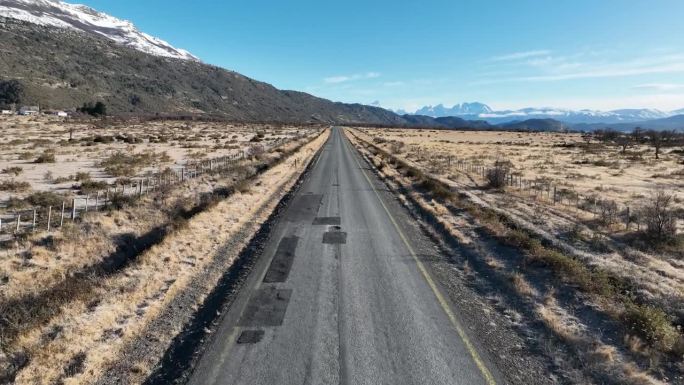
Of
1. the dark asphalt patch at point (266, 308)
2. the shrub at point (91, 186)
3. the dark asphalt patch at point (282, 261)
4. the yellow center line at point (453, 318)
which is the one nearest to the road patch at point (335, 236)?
the dark asphalt patch at point (282, 261)

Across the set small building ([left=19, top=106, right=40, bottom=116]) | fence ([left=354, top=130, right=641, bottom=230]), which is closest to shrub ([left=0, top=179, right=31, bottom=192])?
fence ([left=354, top=130, right=641, bottom=230])

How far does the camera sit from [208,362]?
7.78m

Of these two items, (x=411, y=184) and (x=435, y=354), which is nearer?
(x=435, y=354)

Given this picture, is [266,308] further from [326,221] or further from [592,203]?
[592,203]

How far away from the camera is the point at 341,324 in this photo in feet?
30.8

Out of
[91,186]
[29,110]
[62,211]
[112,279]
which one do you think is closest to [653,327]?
[112,279]

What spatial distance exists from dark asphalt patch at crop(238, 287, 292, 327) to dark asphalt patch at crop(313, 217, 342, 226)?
7.88 meters

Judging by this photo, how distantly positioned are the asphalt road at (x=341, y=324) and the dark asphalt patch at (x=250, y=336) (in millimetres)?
21

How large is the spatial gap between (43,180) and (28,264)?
1793 cm

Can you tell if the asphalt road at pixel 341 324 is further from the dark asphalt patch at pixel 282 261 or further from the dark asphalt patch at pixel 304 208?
the dark asphalt patch at pixel 304 208

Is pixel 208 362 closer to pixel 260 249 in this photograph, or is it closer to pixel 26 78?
pixel 260 249

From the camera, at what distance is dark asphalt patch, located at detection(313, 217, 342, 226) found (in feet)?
62.7

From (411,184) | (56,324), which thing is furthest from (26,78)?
(56,324)

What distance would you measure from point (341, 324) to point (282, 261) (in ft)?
15.6
